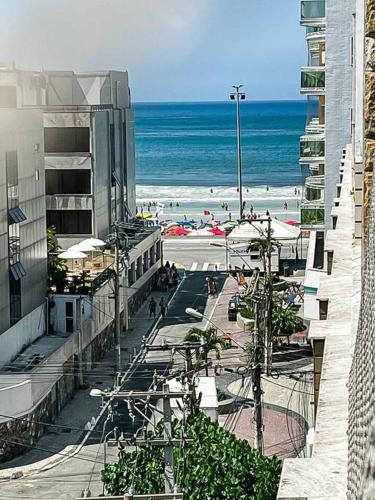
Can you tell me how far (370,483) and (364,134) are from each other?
5206 millimetres

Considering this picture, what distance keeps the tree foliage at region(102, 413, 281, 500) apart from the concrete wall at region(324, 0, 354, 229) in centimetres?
2492

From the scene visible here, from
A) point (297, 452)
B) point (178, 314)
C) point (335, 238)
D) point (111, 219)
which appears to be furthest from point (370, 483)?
point (111, 219)

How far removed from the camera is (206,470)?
1844 cm

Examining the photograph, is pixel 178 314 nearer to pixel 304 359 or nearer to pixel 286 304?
pixel 286 304

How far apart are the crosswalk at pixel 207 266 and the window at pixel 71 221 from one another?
13679mm

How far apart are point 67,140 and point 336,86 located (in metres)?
12.7

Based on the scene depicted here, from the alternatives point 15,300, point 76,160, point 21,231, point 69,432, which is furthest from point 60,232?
point 69,432

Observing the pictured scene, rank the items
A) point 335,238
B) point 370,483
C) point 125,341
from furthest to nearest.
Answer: point 125,341
point 335,238
point 370,483

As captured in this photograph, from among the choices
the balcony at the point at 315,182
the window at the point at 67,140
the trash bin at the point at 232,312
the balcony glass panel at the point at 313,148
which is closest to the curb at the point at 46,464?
the trash bin at the point at 232,312

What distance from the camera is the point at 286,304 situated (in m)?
46.9

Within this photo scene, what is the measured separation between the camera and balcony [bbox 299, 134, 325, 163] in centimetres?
4756

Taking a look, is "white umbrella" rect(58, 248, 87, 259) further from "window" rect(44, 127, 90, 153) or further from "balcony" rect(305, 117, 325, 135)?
"balcony" rect(305, 117, 325, 135)

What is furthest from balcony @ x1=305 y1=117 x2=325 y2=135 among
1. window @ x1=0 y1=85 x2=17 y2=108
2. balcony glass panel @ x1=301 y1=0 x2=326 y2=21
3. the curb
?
the curb

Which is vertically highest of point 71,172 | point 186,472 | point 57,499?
point 71,172
